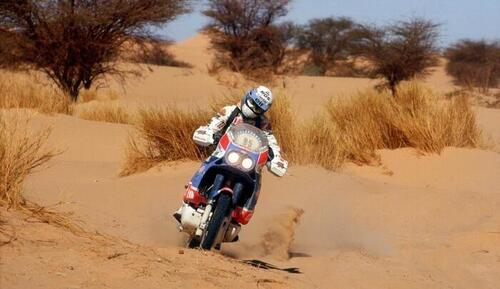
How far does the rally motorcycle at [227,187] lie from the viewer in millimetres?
6199

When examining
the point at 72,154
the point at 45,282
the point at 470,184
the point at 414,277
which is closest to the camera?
the point at 45,282

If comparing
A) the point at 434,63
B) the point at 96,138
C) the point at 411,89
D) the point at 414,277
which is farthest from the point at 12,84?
the point at 434,63

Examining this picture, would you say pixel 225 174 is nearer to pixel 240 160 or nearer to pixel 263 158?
pixel 240 160

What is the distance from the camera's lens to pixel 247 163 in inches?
247

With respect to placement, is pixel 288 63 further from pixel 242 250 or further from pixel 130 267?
pixel 130 267

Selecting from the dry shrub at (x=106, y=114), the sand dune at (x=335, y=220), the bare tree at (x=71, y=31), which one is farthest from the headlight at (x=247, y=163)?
the bare tree at (x=71, y=31)

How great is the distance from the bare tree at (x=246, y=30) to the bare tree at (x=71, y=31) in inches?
745

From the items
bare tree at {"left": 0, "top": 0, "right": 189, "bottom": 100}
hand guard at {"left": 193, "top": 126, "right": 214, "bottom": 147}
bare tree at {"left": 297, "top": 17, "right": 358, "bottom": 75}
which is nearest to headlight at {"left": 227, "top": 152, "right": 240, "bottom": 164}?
hand guard at {"left": 193, "top": 126, "right": 214, "bottom": 147}

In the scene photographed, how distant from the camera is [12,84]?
1903 centimetres

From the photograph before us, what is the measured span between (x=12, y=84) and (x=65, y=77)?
358cm

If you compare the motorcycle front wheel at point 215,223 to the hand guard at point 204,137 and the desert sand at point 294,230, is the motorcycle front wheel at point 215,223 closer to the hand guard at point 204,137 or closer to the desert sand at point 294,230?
the desert sand at point 294,230

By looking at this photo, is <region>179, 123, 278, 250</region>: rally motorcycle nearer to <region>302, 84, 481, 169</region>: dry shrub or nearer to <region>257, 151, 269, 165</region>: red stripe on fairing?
<region>257, 151, 269, 165</region>: red stripe on fairing

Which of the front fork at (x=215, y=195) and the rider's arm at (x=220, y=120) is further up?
the rider's arm at (x=220, y=120)

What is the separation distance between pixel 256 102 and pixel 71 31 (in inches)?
638
